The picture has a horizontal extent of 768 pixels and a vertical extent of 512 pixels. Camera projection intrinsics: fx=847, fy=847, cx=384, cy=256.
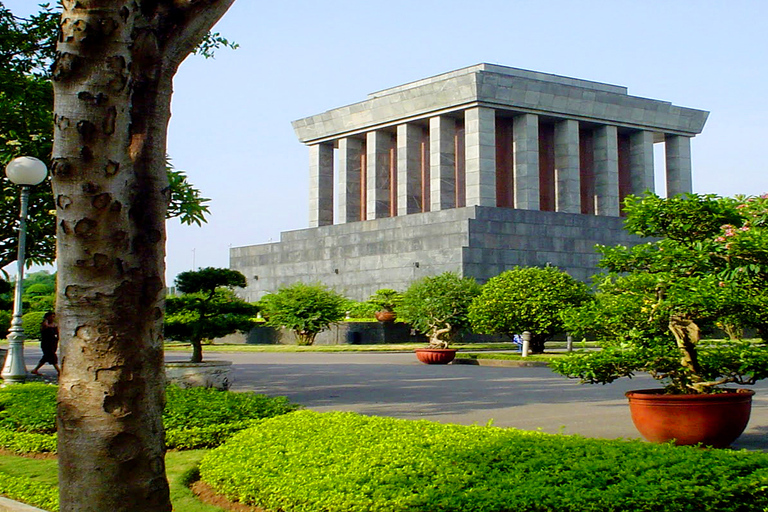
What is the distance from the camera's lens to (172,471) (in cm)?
787

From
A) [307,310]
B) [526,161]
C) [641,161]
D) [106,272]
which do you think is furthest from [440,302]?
[641,161]

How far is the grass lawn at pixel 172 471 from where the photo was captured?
664 cm

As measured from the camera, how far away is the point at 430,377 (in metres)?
19.3

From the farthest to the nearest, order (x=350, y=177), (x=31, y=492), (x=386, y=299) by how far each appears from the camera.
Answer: (x=350, y=177) → (x=386, y=299) → (x=31, y=492)

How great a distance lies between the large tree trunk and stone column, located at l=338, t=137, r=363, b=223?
4662 cm

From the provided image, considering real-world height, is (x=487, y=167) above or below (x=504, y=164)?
below

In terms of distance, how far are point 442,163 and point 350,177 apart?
785cm

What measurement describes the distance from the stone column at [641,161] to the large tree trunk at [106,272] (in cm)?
4816

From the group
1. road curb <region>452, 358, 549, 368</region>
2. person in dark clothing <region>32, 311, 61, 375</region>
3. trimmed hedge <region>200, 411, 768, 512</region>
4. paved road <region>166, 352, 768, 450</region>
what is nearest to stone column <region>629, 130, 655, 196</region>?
road curb <region>452, 358, 549, 368</region>

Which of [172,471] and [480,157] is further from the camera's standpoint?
[480,157]

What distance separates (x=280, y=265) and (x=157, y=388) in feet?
145

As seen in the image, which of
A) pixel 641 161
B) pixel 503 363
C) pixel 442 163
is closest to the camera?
pixel 503 363

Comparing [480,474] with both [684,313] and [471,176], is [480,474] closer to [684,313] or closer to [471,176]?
[684,313]

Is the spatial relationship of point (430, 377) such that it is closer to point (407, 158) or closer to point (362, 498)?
point (362, 498)
